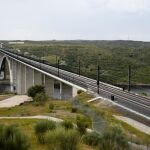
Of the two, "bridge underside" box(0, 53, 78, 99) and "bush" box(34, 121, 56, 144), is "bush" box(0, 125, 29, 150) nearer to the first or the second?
"bush" box(34, 121, 56, 144)

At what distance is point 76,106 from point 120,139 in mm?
27109

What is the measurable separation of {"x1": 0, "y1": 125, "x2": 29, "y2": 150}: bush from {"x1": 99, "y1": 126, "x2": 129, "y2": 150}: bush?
4450 mm

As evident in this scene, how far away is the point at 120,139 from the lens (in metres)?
23.8

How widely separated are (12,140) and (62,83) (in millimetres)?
60124

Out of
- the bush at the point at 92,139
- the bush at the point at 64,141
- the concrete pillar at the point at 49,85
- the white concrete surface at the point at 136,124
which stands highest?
the bush at the point at 64,141

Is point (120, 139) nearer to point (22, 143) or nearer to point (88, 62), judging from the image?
point (22, 143)

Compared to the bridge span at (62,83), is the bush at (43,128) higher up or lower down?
higher up

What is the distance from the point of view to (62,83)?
8169cm

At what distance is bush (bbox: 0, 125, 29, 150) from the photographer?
21.5m

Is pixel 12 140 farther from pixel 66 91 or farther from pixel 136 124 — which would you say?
pixel 66 91

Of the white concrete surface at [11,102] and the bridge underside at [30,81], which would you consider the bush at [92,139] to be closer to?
the white concrete surface at [11,102]

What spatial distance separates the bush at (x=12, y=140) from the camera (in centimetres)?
2145

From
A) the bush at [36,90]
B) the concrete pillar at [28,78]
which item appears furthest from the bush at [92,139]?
the concrete pillar at [28,78]

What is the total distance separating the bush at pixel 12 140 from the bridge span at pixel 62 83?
59.1 ft
